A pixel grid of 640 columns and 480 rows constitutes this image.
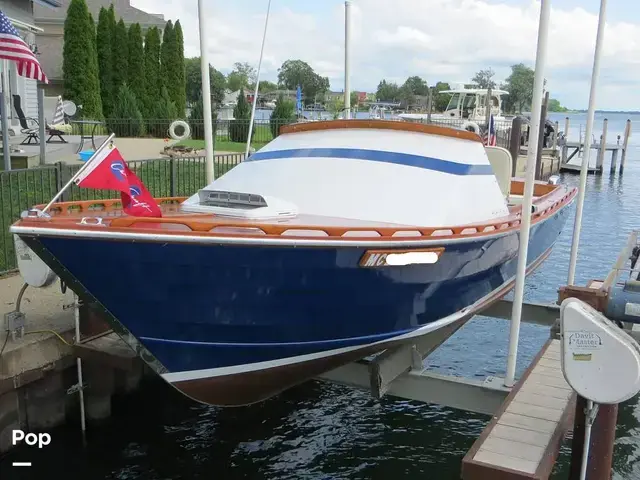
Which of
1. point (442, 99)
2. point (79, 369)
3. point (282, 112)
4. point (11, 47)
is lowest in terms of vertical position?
point (79, 369)

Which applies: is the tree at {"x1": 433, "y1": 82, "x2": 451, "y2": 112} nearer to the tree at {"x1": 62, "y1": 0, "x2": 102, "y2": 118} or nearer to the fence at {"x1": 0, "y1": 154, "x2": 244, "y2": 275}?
the tree at {"x1": 62, "y1": 0, "x2": 102, "y2": 118}

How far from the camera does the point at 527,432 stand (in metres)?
4.75

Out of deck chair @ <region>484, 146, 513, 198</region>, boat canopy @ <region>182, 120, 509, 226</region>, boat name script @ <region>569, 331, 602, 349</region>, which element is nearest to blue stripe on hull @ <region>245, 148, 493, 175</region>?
boat canopy @ <region>182, 120, 509, 226</region>

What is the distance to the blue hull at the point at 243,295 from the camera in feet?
16.4

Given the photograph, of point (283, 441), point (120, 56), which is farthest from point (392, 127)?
point (120, 56)

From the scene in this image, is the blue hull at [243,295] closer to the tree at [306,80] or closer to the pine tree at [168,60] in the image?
the tree at [306,80]

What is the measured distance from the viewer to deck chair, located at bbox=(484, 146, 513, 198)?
8.91 meters

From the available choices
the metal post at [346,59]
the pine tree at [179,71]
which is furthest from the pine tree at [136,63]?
the metal post at [346,59]

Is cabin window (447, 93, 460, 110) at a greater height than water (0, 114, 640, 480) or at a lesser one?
greater

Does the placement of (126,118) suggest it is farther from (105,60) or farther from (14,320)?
(14,320)

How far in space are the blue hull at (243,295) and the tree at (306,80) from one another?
1230cm

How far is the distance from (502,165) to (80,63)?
786 inches

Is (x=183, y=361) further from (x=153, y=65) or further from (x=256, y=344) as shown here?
(x=153, y=65)

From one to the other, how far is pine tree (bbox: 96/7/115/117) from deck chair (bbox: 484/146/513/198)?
20898 mm
